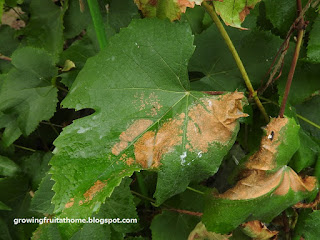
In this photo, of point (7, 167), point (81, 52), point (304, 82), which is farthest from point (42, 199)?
point (304, 82)

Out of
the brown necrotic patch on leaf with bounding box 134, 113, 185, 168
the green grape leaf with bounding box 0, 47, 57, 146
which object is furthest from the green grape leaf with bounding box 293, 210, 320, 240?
the green grape leaf with bounding box 0, 47, 57, 146

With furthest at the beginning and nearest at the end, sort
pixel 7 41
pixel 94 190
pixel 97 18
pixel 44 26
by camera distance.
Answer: pixel 7 41 → pixel 44 26 → pixel 97 18 → pixel 94 190

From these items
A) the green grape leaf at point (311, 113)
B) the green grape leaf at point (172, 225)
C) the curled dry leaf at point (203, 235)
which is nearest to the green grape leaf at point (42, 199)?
the green grape leaf at point (172, 225)

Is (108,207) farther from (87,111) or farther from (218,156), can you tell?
(87,111)

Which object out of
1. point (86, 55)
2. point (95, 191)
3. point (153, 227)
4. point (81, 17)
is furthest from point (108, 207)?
point (81, 17)

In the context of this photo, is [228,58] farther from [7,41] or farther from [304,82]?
[7,41]

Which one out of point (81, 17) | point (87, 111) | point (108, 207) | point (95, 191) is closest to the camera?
point (95, 191)
